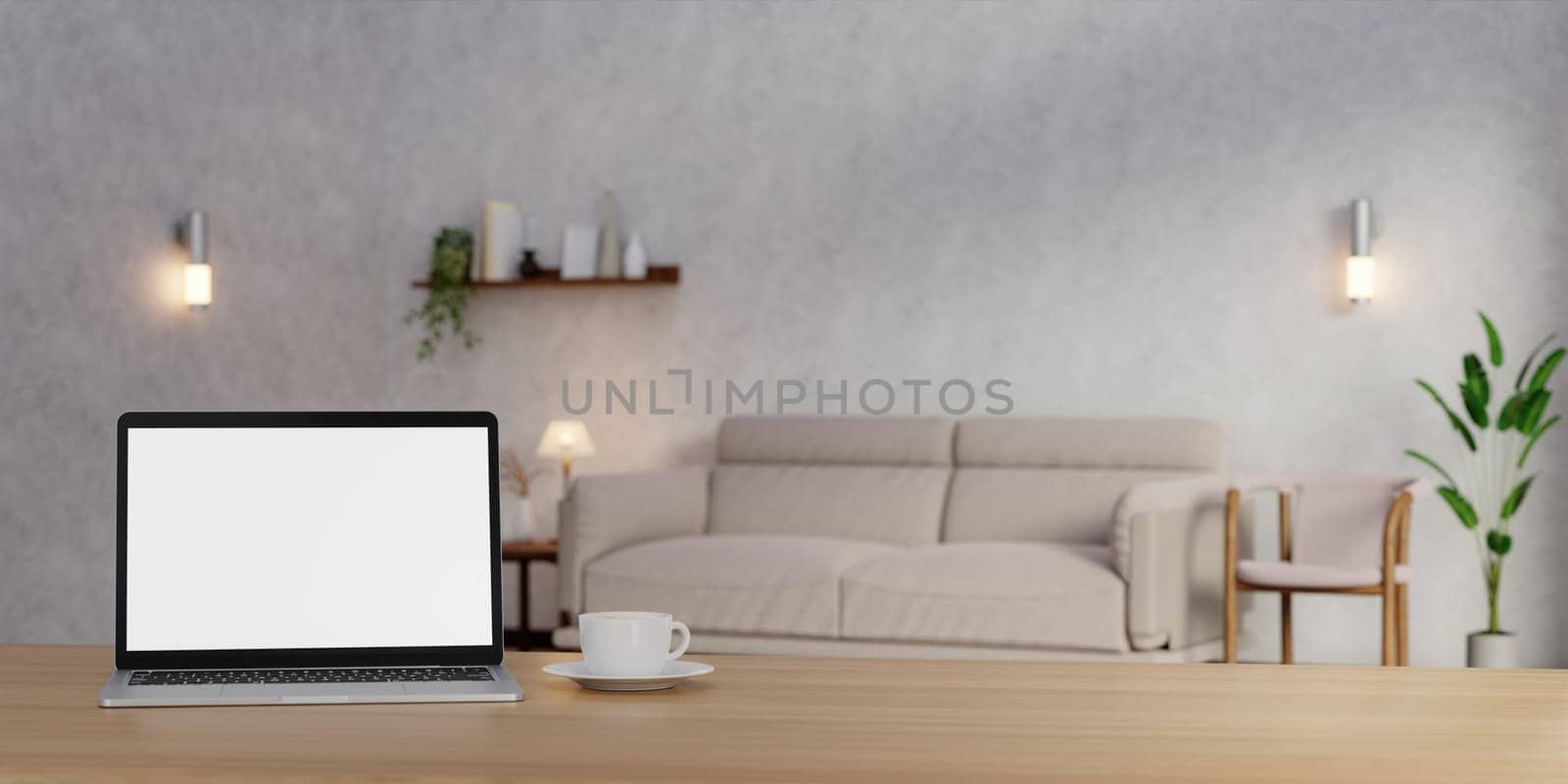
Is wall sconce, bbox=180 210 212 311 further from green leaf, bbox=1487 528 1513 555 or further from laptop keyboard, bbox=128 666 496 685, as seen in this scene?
laptop keyboard, bbox=128 666 496 685

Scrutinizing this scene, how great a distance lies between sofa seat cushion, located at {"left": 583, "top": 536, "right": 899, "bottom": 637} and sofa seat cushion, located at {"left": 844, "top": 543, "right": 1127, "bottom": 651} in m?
0.09

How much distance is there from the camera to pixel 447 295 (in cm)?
579

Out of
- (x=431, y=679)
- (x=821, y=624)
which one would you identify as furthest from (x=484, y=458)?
(x=821, y=624)

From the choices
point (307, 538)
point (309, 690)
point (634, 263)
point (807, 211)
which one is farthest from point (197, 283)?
point (309, 690)

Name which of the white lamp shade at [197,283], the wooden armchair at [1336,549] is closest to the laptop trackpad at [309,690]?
the wooden armchair at [1336,549]

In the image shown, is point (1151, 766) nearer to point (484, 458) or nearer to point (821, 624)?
point (484, 458)

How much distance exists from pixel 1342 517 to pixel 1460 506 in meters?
0.49

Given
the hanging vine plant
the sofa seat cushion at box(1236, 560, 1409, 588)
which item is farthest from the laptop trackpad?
the hanging vine plant

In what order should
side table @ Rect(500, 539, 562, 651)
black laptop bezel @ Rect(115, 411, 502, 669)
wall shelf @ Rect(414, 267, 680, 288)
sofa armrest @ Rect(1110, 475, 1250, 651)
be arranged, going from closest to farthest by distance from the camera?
black laptop bezel @ Rect(115, 411, 502, 669) → sofa armrest @ Rect(1110, 475, 1250, 651) → side table @ Rect(500, 539, 562, 651) → wall shelf @ Rect(414, 267, 680, 288)

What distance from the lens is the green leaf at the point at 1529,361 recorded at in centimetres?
474

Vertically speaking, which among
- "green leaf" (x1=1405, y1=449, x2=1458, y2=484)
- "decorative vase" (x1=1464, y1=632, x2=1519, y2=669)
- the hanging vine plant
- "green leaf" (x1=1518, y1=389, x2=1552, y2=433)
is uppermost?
the hanging vine plant

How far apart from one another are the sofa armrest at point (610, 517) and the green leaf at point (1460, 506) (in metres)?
2.33

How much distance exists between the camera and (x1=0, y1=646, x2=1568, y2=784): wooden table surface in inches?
37.9

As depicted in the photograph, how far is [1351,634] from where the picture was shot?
5.11 meters
